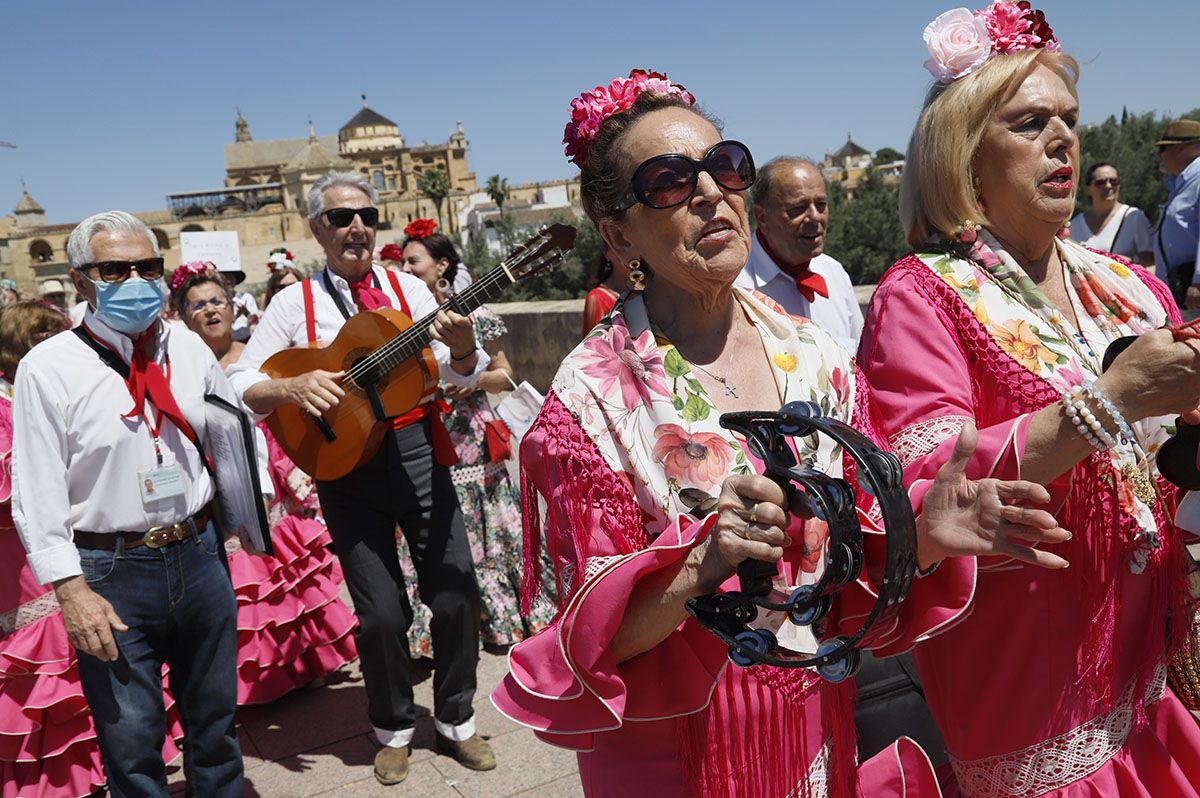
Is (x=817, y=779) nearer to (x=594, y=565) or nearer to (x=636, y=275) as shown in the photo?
(x=594, y=565)

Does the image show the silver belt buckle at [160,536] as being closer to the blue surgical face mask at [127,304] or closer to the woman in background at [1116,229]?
the blue surgical face mask at [127,304]

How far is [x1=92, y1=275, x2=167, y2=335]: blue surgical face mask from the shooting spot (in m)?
3.29

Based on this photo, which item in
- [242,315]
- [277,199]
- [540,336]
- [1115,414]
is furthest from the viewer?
[277,199]

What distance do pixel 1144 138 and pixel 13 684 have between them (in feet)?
108

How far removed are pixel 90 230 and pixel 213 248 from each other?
660cm

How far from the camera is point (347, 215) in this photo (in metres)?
4.40

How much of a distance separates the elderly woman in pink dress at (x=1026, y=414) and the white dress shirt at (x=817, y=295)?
2540mm

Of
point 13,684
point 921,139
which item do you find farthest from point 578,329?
point 921,139

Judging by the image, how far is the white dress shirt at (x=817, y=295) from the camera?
16.4 ft

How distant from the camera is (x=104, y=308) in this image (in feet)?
10.8

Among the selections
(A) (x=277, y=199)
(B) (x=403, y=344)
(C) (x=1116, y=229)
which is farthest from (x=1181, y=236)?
(A) (x=277, y=199)

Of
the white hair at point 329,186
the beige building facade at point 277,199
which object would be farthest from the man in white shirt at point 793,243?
the beige building facade at point 277,199

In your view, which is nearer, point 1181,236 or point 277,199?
point 1181,236

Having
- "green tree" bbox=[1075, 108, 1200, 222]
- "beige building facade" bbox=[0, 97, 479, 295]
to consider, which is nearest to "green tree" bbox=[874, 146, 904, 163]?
"beige building facade" bbox=[0, 97, 479, 295]
